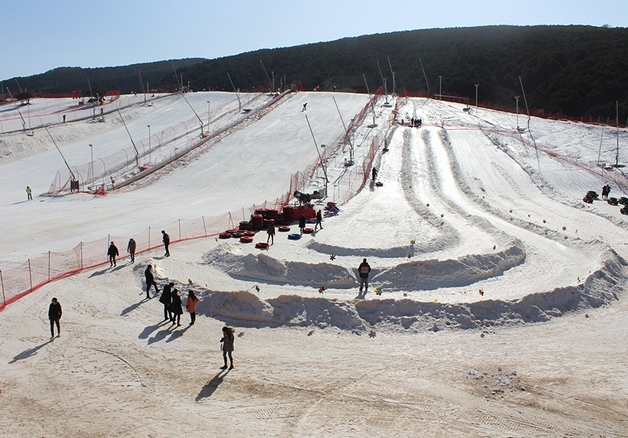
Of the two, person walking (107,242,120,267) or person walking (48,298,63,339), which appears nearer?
person walking (48,298,63,339)

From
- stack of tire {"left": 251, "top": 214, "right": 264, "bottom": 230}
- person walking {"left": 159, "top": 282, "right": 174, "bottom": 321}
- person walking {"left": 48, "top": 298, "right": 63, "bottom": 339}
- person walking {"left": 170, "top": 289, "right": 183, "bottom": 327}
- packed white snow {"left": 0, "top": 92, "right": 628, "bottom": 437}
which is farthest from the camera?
stack of tire {"left": 251, "top": 214, "right": 264, "bottom": 230}

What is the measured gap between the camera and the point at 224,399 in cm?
1141

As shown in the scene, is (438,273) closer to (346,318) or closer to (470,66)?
(346,318)

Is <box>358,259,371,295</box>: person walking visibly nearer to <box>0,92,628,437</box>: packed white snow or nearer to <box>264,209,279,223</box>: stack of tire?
<box>0,92,628,437</box>: packed white snow

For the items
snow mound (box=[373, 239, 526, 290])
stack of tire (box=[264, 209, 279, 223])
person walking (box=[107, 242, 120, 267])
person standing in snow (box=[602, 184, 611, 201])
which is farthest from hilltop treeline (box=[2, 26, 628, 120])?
person walking (box=[107, 242, 120, 267])

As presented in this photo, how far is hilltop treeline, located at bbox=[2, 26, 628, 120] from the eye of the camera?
8775 cm

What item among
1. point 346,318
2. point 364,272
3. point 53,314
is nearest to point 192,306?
point 53,314

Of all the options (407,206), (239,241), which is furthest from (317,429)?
(407,206)

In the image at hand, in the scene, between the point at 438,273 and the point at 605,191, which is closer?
the point at 438,273

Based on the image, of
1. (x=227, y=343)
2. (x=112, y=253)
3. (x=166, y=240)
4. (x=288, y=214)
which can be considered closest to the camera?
(x=227, y=343)

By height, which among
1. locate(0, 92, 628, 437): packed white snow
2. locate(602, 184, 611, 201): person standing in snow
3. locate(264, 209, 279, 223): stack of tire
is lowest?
locate(0, 92, 628, 437): packed white snow

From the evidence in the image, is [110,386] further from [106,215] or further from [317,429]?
[106,215]

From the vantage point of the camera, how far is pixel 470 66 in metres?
114

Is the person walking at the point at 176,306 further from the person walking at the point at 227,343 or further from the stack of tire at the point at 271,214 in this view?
the stack of tire at the point at 271,214
